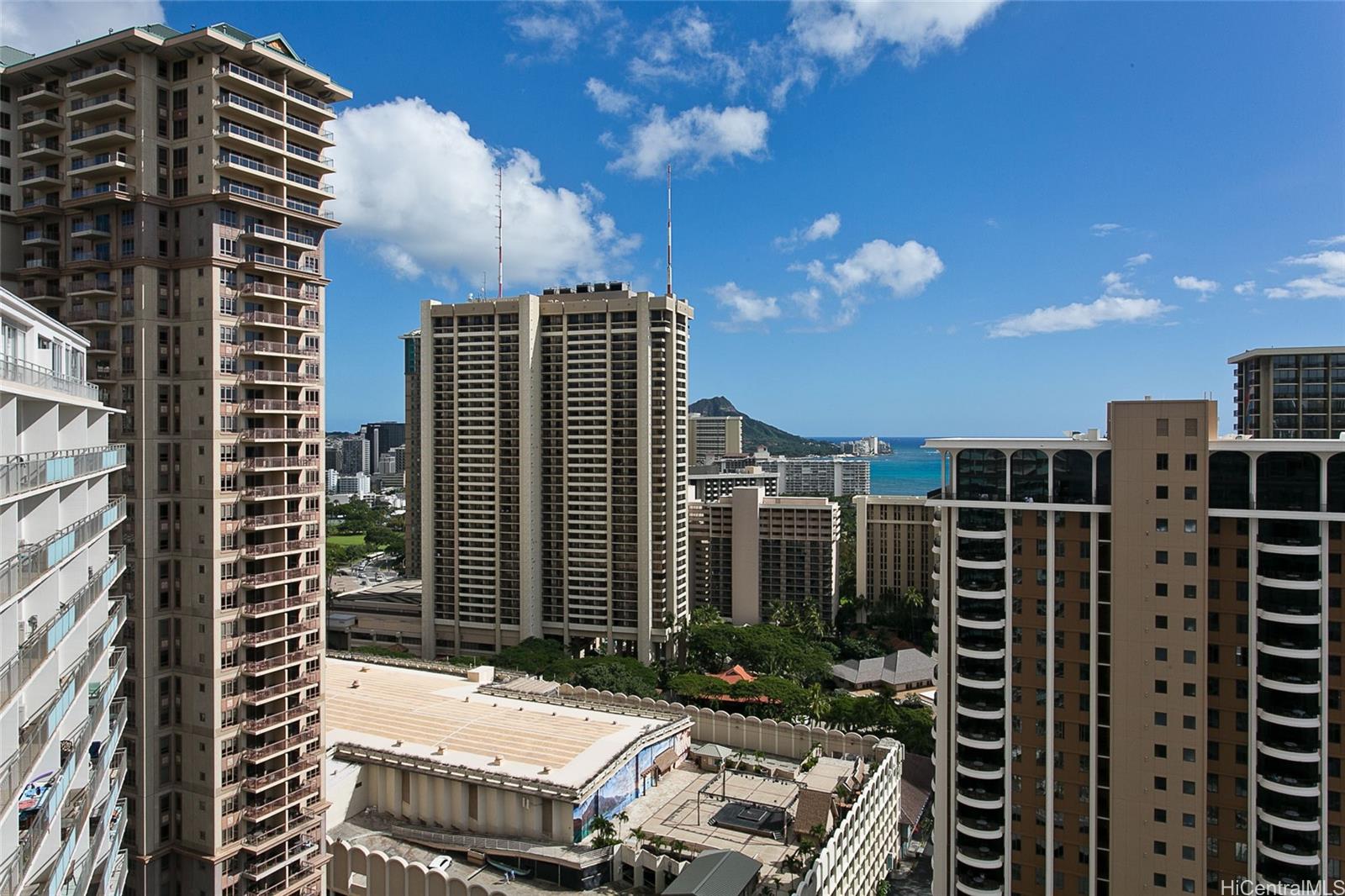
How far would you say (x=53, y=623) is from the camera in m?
15.4

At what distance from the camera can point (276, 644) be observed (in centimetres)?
3438

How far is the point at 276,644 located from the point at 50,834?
19369 mm

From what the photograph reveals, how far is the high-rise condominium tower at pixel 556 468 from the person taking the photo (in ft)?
288

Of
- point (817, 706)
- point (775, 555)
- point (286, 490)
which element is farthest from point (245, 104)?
point (775, 555)

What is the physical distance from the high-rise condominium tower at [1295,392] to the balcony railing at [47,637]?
3335 inches

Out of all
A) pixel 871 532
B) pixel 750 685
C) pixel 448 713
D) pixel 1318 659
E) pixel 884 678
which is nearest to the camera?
pixel 1318 659

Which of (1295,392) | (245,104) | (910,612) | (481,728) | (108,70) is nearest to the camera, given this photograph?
(108,70)

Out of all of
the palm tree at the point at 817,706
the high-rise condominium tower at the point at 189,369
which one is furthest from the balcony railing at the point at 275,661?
the palm tree at the point at 817,706

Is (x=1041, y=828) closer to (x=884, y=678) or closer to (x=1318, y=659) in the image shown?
(x=1318, y=659)

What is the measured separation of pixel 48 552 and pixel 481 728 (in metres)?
36.7

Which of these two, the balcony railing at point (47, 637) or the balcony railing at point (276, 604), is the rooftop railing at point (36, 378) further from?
the balcony railing at point (276, 604)

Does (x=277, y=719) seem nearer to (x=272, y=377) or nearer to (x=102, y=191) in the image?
(x=272, y=377)

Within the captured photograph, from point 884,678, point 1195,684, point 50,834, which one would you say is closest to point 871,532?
point 884,678

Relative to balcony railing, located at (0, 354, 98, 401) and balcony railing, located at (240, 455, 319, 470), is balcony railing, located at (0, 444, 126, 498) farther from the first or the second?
balcony railing, located at (240, 455, 319, 470)
